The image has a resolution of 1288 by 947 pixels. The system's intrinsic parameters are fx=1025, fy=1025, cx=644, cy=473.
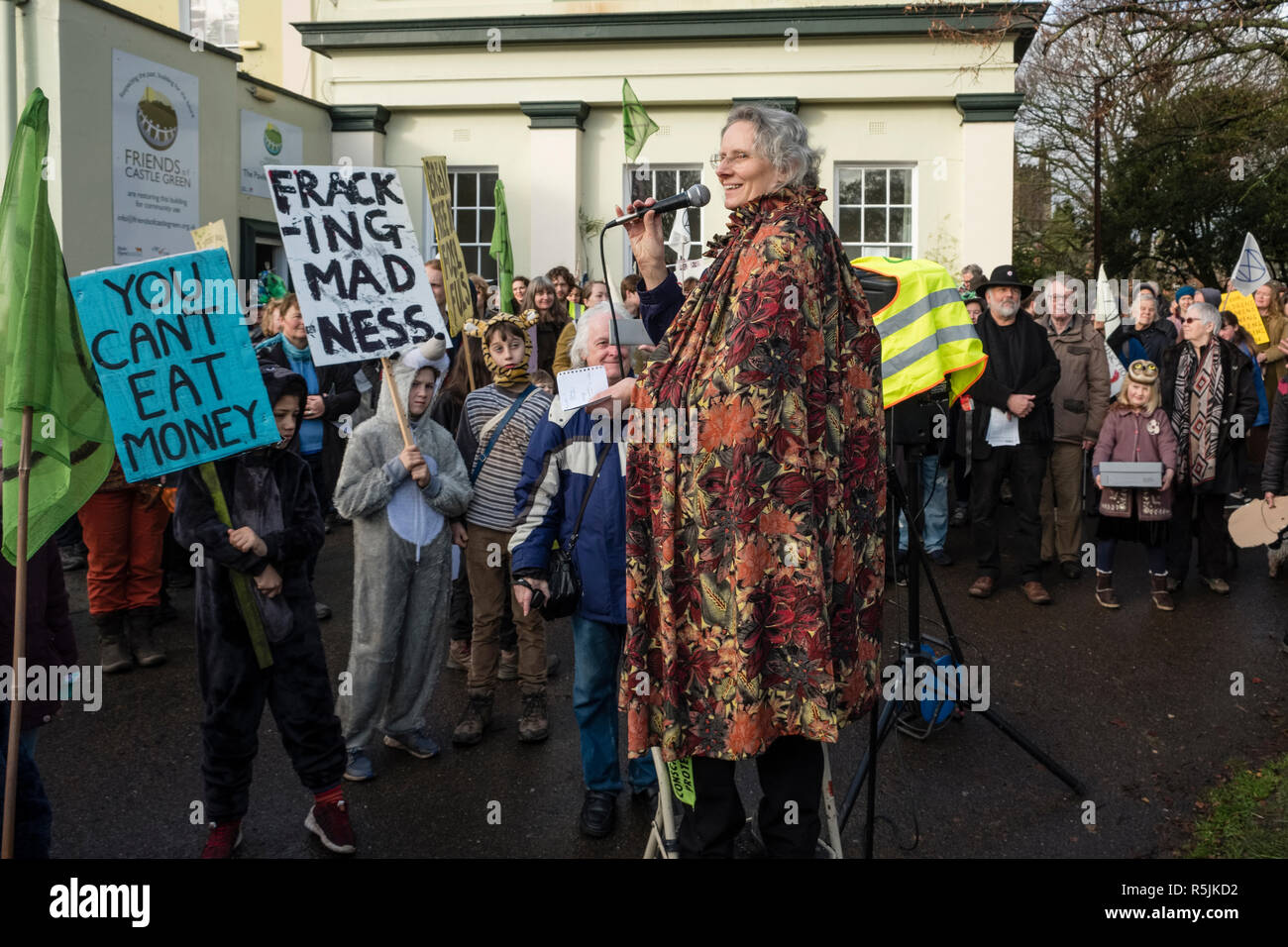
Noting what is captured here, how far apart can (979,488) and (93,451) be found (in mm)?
6158

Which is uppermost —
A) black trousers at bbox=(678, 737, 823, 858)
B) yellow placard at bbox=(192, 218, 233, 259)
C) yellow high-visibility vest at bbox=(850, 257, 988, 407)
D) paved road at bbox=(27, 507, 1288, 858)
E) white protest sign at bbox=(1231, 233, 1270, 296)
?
white protest sign at bbox=(1231, 233, 1270, 296)

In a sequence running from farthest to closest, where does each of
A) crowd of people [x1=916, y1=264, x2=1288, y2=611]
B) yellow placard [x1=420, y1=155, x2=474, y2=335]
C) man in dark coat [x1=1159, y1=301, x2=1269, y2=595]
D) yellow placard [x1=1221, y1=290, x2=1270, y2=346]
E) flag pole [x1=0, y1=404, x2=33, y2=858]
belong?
yellow placard [x1=1221, y1=290, x2=1270, y2=346], man in dark coat [x1=1159, y1=301, x2=1269, y2=595], crowd of people [x1=916, y1=264, x2=1288, y2=611], yellow placard [x1=420, y1=155, x2=474, y2=335], flag pole [x1=0, y1=404, x2=33, y2=858]

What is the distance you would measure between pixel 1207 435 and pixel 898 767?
4348 mm

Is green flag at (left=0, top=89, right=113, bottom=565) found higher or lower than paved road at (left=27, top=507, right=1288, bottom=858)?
higher

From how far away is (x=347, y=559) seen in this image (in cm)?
854

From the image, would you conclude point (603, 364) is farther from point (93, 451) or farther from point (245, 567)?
point (93, 451)

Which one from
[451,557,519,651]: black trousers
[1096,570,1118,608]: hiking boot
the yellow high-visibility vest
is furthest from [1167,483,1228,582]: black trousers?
[451,557,519,651]: black trousers

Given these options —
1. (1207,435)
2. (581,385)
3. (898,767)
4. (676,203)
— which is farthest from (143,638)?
(1207,435)

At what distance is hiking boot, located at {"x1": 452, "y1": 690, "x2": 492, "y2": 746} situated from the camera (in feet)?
16.1

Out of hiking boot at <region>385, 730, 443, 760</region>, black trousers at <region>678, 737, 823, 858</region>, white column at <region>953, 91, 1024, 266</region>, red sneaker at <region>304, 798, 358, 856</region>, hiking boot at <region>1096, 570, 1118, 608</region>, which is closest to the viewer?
black trousers at <region>678, 737, 823, 858</region>

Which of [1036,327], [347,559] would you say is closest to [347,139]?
[347,559]

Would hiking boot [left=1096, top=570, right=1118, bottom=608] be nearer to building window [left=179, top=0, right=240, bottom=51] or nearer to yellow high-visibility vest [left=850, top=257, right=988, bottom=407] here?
yellow high-visibility vest [left=850, top=257, right=988, bottom=407]

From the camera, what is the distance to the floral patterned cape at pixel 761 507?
2.53 meters

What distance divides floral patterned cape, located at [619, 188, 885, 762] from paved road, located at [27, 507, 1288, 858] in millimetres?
1547
